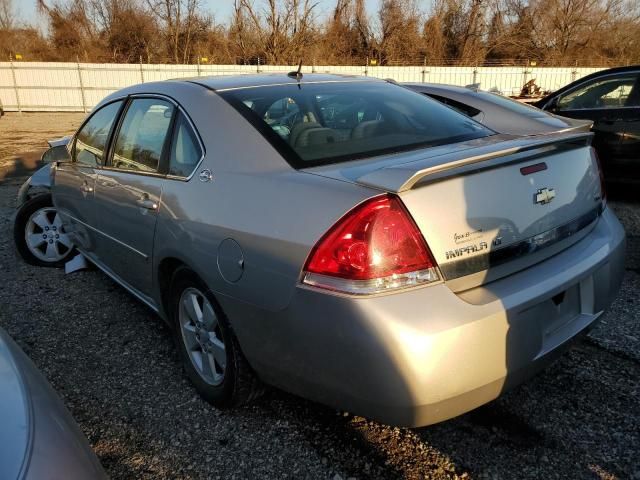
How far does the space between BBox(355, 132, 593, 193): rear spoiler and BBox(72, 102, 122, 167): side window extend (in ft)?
7.71

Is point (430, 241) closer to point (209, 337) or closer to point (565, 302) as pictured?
point (565, 302)

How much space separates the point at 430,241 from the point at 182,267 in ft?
4.23

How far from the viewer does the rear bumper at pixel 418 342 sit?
1.81 meters

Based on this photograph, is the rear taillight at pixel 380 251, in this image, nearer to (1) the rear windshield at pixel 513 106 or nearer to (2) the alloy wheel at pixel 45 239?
(2) the alloy wheel at pixel 45 239

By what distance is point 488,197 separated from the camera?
202 cm

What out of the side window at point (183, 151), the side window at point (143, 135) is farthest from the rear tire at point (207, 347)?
the side window at point (143, 135)

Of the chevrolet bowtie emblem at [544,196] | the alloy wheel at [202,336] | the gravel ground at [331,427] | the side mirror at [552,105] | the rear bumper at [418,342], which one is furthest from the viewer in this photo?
the side mirror at [552,105]

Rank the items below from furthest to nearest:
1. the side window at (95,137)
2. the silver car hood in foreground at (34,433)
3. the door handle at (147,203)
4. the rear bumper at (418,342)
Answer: the side window at (95,137) < the door handle at (147,203) < the rear bumper at (418,342) < the silver car hood in foreground at (34,433)

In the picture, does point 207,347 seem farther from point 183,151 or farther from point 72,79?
point 72,79

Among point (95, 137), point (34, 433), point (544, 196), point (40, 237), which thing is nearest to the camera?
point (34, 433)

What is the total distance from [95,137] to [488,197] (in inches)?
116

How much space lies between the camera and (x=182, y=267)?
8.71 feet

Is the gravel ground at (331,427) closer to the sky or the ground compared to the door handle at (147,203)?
closer to the ground

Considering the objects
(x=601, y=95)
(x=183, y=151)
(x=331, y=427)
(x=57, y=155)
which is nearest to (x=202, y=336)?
(x=331, y=427)
